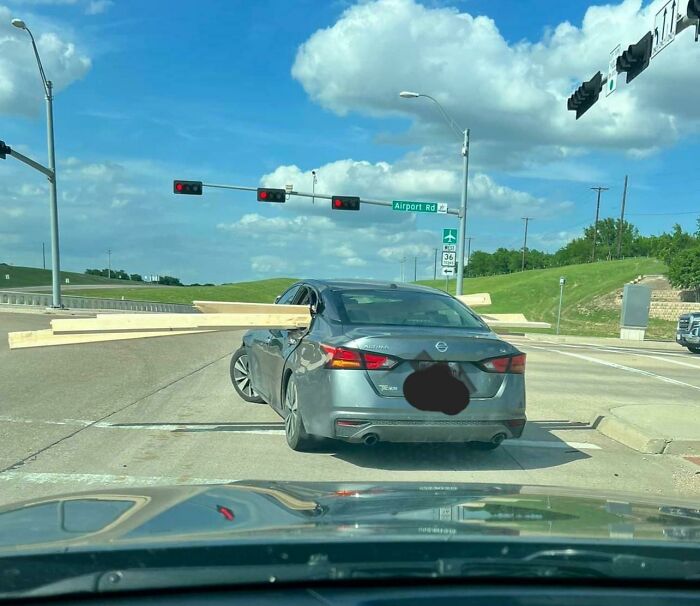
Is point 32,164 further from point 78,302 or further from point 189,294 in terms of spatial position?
point 189,294

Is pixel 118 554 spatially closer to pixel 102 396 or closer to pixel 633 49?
pixel 102 396

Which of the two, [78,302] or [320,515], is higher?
[320,515]

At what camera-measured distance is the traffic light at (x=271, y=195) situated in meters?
31.7

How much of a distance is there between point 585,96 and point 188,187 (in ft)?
60.3

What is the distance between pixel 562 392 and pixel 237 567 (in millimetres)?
10296

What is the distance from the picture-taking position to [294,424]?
22.0ft

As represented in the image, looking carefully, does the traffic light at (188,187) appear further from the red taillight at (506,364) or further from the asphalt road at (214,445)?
the red taillight at (506,364)

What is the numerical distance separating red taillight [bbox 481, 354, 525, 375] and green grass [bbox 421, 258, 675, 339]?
147 feet

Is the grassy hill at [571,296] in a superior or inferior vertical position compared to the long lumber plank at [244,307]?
inferior

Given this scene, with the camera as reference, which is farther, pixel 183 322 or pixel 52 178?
pixel 52 178

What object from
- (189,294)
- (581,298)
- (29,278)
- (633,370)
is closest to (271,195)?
(633,370)

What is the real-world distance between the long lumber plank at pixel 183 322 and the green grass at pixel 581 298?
4317 cm

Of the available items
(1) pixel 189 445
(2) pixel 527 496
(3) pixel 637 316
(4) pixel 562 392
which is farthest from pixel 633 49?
(3) pixel 637 316

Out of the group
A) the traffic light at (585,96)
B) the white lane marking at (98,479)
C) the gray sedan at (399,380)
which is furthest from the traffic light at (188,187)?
the white lane marking at (98,479)
